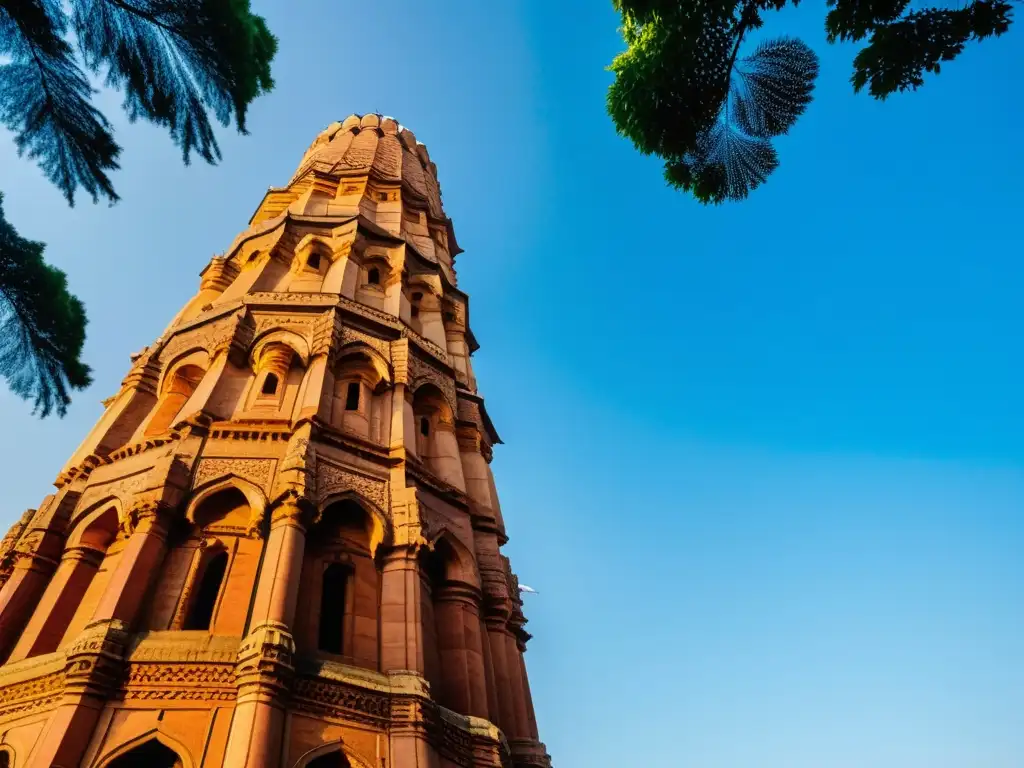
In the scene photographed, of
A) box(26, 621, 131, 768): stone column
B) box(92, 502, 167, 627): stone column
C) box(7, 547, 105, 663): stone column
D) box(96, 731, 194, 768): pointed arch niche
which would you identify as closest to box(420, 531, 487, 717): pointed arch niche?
box(96, 731, 194, 768): pointed arch niche

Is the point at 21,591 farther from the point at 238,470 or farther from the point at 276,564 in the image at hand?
the point at 276,564

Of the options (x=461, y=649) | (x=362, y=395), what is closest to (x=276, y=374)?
(x=362, y=395)

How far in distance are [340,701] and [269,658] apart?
1241mm

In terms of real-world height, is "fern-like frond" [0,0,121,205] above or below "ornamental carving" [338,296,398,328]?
below

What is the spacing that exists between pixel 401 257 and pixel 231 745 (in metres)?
16.4

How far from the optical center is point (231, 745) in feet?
28.6

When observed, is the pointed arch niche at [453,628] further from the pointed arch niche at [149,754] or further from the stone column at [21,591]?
the stone column at [21,591]

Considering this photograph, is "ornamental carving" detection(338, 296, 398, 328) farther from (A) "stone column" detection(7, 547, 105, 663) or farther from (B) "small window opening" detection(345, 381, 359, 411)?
(A) "stone column" detection(7, 547, 105, 663)

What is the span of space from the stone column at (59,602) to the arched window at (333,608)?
4.23 m

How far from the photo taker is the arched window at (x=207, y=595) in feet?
36.5

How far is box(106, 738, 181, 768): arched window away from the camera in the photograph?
8914 mm

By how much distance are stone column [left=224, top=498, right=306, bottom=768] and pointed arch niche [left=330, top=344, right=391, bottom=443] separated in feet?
12.5

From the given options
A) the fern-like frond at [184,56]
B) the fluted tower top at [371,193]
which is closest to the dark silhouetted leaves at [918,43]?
Result: the fern-like frond at [184,56]

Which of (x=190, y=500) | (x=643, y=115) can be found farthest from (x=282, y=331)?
(x=643, y=115)
